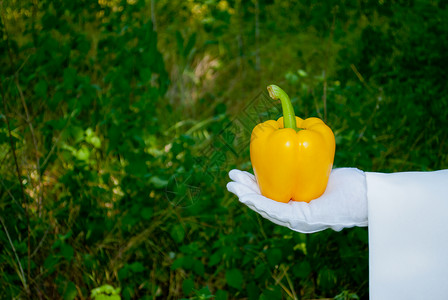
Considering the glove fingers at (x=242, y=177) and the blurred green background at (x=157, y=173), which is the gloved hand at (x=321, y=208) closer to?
the glove fingers at (x=242, y=177)

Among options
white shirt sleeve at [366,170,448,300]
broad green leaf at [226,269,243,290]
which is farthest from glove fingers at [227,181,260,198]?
broad green leaf at [226,269,243,290]

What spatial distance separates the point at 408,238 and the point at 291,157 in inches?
15.3

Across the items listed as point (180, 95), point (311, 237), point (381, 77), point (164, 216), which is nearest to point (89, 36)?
point (180, 95)

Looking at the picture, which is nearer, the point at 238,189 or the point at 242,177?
the point at 238,189

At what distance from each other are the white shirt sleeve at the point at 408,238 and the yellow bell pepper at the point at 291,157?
0.59 ft

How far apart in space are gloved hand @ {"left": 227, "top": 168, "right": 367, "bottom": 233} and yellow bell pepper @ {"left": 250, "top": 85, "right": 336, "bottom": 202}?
5 cm

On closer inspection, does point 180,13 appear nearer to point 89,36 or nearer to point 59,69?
point 89,36

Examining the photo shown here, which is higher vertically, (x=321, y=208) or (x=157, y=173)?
(x=321, y=208)

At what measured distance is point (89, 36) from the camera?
338 centimetres

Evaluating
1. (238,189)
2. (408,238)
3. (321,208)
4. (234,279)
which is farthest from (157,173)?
(408,238)

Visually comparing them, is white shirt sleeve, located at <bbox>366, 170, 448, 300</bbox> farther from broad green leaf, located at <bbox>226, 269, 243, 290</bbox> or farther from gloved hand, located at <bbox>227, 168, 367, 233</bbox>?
broad green leaf, located at <bbox>226, 269, 243, 290</bbox>

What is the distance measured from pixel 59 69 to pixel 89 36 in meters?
1.37

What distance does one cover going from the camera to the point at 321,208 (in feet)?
3.98

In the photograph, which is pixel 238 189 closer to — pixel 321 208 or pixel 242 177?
pixel 242 177
